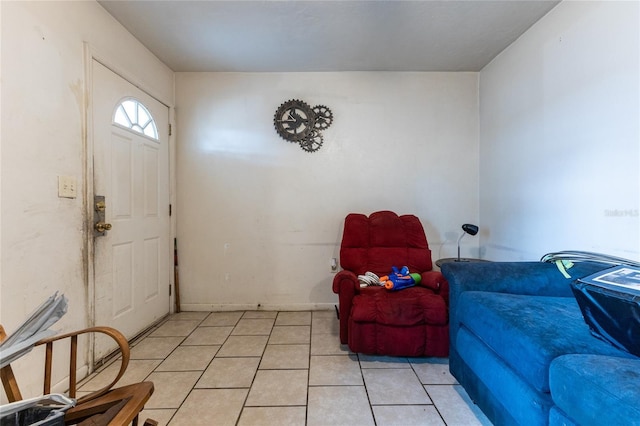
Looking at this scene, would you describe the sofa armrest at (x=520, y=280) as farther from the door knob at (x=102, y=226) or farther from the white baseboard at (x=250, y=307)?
the door knob at (x=102, y=226)

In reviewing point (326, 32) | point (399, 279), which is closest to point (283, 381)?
point (399, 279)

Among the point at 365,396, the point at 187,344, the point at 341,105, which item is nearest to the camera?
the point at 365,396

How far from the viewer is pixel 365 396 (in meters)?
1.56

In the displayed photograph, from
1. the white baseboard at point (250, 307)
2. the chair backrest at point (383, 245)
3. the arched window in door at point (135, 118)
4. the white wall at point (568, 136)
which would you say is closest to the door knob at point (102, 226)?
the arched window in door at point (135, 118)

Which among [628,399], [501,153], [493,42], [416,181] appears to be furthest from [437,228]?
[628,399]

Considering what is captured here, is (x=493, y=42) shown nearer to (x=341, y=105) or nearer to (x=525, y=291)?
(x=341, y=105)

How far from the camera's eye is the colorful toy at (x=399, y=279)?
212 cm

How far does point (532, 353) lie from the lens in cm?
102

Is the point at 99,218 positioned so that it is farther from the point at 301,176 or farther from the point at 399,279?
the point at 399,279

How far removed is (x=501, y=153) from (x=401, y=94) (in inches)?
43.4

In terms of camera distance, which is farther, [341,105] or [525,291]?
[341,105]

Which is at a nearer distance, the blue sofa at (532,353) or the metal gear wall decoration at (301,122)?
the blue sofa at (532,353)

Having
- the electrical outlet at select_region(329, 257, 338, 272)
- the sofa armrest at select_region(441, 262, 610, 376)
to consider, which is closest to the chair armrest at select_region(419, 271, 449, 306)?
the sofa armrest at select_region(441, 262, 610, 376)

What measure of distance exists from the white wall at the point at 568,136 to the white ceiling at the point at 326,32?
12.2 inches
